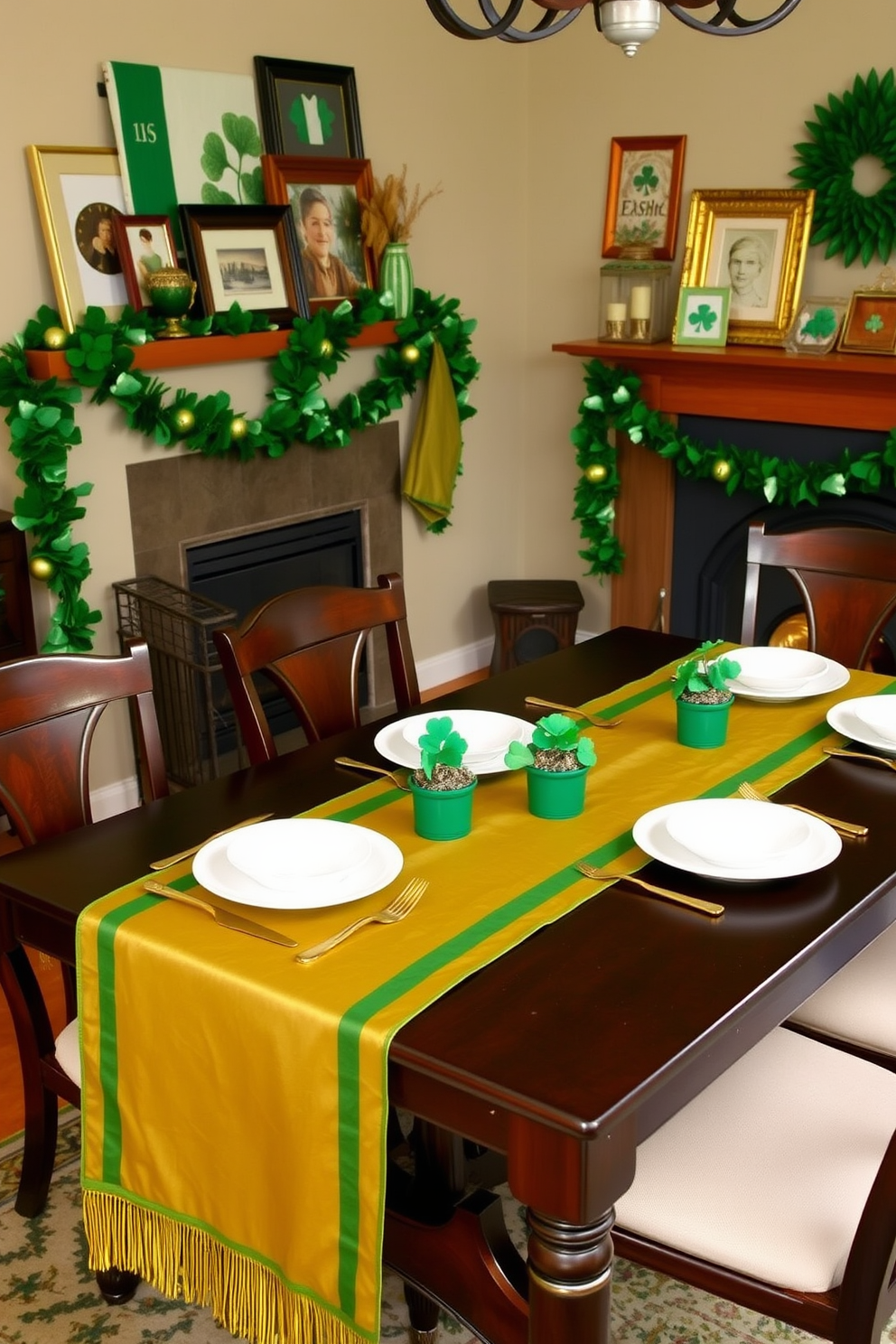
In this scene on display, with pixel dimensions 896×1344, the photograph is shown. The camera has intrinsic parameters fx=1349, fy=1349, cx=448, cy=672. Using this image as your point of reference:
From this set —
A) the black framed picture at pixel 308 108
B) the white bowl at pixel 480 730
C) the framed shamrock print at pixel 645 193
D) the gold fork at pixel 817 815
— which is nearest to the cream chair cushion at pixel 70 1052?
the white bowl at pixel 480 730

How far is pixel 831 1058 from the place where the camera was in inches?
68.7

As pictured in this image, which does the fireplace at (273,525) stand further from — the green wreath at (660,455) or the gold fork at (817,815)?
the gold fork at (817,815)

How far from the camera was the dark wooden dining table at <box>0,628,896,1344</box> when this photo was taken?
4.17ft

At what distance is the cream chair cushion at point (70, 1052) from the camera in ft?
6.15

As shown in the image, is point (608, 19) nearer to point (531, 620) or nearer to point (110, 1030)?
point (110, 1030)

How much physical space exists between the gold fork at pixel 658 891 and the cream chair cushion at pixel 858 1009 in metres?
0.41

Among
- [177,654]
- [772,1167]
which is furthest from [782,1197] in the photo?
[177,654]

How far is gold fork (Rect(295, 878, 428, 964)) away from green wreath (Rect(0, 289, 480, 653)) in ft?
A: 5.89

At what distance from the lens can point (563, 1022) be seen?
1353 millimetres

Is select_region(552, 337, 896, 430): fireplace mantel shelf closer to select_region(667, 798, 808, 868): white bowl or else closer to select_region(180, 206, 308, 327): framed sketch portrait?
select_region(180, 206, 308, 327): framed sketch portrait

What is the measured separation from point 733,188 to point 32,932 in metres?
3.29

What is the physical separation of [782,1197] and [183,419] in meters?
2.59

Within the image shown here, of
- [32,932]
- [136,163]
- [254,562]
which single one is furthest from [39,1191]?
[136,163]

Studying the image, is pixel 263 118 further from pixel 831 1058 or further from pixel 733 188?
pixel 831 1058
